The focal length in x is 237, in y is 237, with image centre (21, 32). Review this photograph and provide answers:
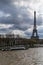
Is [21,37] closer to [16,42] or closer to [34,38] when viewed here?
[34,38]

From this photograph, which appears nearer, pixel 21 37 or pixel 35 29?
pixel 35 29

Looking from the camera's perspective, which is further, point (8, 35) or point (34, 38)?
point (34, 38)

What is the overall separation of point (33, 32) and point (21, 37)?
14.3 metres

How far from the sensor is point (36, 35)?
11700cm

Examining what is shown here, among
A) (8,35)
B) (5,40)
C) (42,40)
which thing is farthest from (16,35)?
(42,40)

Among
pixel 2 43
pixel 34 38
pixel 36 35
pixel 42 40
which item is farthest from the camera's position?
pixel 42 40

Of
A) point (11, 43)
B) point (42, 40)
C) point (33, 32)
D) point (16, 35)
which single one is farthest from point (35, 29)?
point (42, 40)

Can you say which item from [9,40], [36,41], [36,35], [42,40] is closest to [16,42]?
[9,40]

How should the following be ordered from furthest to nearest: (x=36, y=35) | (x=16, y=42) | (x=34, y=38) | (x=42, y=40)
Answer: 1. (x=42, y=40)
2. (x=34, y=38)
3. (x=36, y=35)
4. (x=16, y=42)

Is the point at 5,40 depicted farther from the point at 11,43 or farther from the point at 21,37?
the point at 21,37

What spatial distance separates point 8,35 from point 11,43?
14.4 metres

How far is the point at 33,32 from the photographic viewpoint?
112m

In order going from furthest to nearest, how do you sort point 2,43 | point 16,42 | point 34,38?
1. point 34,38
2. point 16,42
3. point 2,43

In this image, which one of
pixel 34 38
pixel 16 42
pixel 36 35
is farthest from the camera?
pixel 34 38
